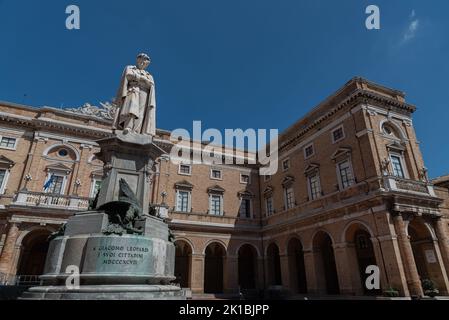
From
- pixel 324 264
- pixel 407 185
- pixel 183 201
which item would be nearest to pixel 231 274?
pixel 183 201

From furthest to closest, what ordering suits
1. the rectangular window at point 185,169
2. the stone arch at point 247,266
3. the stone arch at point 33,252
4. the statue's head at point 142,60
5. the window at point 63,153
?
the rectangular window at point 185,169 < the stone arch at point 247,266 < the window at point 63,153 < the stone arch at point 33,252 < the statue's head at point 142,60

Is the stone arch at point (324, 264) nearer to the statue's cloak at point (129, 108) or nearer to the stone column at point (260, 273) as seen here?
the stone column at point (260, 273)

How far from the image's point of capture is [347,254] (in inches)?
623

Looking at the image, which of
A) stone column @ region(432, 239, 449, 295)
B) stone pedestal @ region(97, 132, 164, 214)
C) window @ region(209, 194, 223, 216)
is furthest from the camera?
window @ region(209, 194, 223, 216)

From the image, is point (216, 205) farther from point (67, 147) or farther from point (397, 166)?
point (397, 166)

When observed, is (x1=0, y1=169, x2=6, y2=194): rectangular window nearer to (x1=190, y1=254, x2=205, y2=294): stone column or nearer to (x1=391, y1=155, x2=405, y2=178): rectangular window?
(x1=190, y1=254, x2=205, y2=294): stone column

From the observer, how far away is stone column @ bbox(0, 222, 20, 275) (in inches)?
628

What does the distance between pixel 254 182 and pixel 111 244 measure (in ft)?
74.2

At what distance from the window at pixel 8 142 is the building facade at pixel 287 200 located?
0.10m

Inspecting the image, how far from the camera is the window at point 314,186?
1930cm

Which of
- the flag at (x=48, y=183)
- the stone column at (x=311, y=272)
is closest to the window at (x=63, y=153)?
the flag at (x=48, y=183)

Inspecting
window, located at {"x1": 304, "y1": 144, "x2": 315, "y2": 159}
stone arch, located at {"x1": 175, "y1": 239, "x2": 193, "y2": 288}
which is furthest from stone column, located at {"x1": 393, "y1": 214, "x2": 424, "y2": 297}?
stone arch, located at {"x1": 175, "y1": 239, "x2": 193, "y2": 288}

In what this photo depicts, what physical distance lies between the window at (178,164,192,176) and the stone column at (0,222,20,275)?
12281 mm
